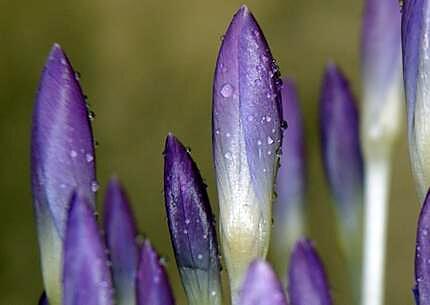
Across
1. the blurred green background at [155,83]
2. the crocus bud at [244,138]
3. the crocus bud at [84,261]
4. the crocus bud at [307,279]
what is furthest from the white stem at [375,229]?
the blurred green background at [155,83]

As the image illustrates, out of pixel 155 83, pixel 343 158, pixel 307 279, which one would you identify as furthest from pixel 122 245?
pixel 155 83

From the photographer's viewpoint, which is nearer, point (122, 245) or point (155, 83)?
point (122, 245)

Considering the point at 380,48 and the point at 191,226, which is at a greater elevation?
the point at 380,48

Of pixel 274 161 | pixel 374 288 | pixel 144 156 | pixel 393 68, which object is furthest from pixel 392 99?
pixel 144 156

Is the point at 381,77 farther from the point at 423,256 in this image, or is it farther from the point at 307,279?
the point at 423,256

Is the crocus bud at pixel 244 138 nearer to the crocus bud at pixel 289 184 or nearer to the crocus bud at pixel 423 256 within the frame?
the crocus bud at pixel 423 256
